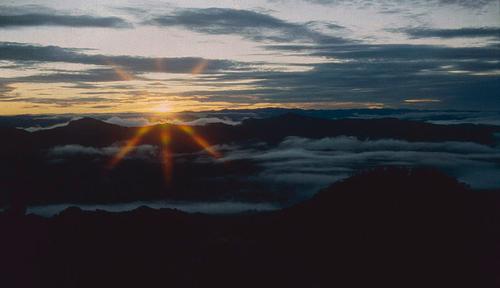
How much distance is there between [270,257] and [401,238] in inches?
768

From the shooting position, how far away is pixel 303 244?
2968 inches

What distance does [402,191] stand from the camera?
274 ft

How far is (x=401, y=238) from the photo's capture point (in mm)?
68875

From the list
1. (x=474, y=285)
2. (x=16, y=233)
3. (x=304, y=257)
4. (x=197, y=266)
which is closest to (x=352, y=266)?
(x=304, y=257)

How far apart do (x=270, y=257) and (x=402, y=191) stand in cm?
3146

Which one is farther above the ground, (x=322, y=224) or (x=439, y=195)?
(x=439, y=195)

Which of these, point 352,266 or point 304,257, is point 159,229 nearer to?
point 304,257

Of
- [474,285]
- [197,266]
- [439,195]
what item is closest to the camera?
[474,285]

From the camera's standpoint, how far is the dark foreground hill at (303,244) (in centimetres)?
5875

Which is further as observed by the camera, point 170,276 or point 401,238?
point 401,238

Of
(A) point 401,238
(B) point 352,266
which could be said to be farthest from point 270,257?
(A) point 401,238

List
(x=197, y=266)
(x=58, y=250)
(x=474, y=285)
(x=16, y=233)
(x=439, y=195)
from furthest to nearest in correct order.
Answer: (x=16, y=233), (x=58, y=250), (x=439, y=195), (x=197, y=266), (x=474, y=285)

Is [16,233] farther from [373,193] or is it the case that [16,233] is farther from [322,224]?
[373,193]

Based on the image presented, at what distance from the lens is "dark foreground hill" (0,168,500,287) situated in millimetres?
58750
